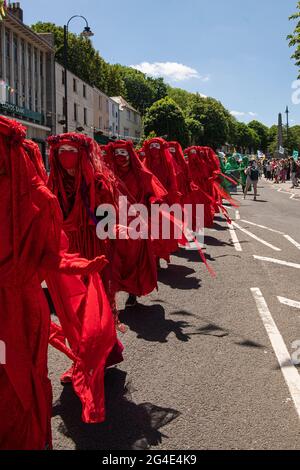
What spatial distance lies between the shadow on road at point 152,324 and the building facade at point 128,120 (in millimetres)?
56203

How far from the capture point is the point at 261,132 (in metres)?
166

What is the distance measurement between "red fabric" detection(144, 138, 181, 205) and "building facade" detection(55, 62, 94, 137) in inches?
1320

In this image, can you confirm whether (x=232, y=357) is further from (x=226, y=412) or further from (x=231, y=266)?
(x=231, y=266)

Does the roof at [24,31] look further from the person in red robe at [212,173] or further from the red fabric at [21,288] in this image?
the red fabric at [21,288]

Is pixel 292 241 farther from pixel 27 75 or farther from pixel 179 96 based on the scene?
pixel 179 96

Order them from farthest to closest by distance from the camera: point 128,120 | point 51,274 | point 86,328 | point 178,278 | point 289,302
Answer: point 128,120, point 178,278, point 289,302, point 86,328, point 51,274

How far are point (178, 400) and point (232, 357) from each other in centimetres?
94

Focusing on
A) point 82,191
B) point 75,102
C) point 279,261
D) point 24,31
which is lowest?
point 279,261

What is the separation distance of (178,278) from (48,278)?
14.8 ft

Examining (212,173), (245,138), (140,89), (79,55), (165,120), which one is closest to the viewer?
(212,173)

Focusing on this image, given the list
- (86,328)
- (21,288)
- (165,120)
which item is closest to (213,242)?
(86,328)

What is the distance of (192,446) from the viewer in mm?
2852

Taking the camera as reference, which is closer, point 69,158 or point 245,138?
point 69,158

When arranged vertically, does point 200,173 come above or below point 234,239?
above
